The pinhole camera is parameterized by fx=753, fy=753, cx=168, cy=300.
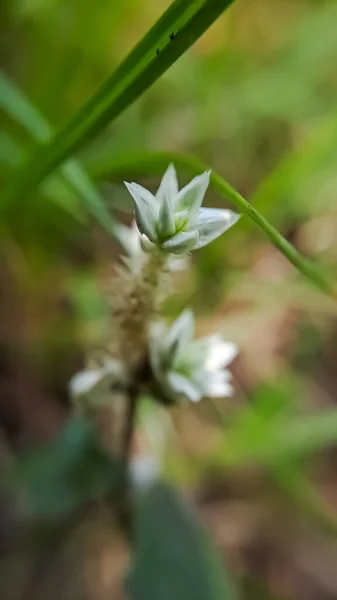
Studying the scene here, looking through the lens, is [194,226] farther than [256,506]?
No

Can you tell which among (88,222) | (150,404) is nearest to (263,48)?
(88,222)

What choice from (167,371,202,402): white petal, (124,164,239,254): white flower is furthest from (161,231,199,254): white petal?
(167,371,202,402): white petal

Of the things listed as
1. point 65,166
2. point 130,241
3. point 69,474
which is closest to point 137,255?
point 130,241

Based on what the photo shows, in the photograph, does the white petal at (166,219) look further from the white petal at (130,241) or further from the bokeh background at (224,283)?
the bokeh background at (224,283)

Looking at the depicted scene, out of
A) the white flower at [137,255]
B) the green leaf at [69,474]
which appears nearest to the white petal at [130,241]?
the white flower at [137,255]

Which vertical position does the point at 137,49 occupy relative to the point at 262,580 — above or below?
above

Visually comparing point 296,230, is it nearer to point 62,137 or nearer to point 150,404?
point 150,404

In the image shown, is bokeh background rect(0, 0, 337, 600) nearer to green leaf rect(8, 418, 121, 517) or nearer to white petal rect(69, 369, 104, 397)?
green leaf rect(8, 418, 121, 517)
